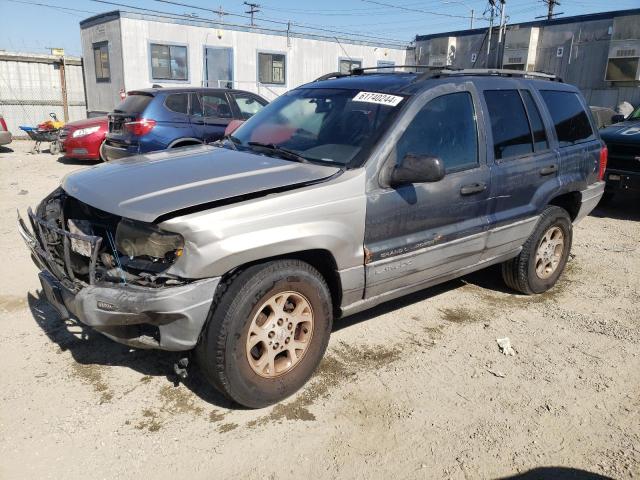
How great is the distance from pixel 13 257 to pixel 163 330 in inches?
143

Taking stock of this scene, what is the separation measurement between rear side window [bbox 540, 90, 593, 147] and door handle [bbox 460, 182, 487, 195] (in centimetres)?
129

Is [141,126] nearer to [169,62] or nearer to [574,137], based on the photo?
[574,137]

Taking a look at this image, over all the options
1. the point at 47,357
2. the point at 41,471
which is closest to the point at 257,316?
the point at 41,471

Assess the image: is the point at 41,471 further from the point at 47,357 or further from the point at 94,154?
the point at 94,154

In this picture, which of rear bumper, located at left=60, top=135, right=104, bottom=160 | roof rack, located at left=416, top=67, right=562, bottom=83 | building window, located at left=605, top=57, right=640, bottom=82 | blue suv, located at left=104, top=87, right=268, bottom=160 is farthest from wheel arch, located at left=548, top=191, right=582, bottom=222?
building window, located at left=605, top=57, right=640, bottom=82

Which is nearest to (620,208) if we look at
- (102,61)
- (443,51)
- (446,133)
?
(446,133)

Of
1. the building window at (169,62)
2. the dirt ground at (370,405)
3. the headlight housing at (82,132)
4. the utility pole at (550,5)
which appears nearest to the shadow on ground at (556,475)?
the dirt ground at (370,405)

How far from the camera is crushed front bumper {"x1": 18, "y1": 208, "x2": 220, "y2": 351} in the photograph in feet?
8.64

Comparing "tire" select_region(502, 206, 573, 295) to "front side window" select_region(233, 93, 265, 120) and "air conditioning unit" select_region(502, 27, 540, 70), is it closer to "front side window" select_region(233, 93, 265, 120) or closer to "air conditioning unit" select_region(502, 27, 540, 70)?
"front side window" select_region(233, 93, 265, 120)

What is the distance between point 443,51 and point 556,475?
25.5m

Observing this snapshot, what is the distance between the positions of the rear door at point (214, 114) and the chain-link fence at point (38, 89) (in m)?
11.1

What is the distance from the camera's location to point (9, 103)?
17.3 m

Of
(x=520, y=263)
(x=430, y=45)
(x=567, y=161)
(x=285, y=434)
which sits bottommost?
(x=285, y=434)

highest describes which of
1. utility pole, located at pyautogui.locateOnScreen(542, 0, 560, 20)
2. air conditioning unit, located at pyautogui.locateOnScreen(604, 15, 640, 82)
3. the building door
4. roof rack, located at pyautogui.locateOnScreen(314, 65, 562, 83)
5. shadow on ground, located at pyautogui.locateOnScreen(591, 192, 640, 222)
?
utility pole, located at pyautogui.locateOnScreen(542, 0, 560, 20)
